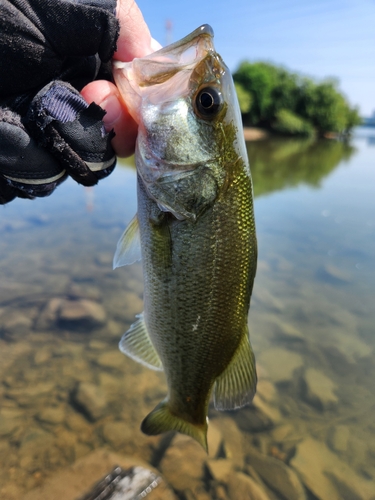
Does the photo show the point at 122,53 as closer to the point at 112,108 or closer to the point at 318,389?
the point at 112,108

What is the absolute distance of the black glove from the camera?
169 cm

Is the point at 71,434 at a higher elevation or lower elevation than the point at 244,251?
lower

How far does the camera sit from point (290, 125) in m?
53.7

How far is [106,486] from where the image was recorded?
3.39 metres

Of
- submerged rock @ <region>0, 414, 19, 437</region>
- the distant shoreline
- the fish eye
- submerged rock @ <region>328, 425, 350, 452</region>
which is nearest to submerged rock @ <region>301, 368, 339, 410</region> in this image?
submerged rock @ <region>328, 425, 350, 452</region>

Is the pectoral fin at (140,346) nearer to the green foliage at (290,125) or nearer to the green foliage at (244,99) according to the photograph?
the green foliage at (244,99)

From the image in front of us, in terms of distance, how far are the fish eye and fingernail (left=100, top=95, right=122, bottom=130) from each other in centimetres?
43

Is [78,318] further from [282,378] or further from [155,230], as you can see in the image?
[155,230]

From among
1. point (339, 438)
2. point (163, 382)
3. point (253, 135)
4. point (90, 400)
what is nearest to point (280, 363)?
point (339, 438)

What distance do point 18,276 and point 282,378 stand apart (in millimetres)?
5083

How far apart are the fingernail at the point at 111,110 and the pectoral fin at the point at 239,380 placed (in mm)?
1440

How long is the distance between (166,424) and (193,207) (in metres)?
1.52

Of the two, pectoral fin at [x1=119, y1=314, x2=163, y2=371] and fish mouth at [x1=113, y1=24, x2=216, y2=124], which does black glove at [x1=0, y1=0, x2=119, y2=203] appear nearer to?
fish mouth at [x1=113, y1=24, x2=216, y2=124]

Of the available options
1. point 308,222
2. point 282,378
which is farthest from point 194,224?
point 308,222
